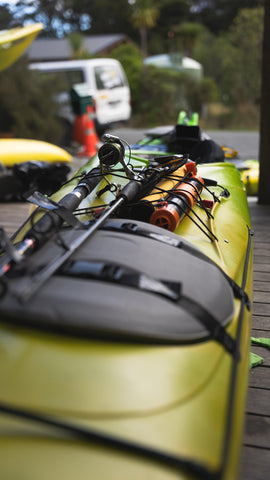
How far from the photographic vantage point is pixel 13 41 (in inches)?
233

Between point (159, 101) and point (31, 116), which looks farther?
point (159, 101)

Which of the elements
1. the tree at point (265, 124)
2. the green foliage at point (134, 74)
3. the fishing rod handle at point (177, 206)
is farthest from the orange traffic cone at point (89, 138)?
the green foliage at point (134, 74)

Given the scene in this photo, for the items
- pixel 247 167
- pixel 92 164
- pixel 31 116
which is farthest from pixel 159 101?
pixel 92 164

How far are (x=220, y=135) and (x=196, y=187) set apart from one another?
1113 cm

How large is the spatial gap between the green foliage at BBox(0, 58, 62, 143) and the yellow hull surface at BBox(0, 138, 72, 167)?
6.14 m

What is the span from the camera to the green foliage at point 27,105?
36.2ft

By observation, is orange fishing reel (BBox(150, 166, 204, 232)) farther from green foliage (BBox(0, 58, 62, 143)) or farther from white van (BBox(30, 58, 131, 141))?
white van (BBox(30, 58, 131, 141))

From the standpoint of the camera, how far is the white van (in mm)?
11562

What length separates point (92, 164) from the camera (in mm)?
2979

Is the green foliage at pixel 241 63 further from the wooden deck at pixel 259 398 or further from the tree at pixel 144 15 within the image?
the wooden deck at pixel 259 398

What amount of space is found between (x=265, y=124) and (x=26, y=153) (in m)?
2.36

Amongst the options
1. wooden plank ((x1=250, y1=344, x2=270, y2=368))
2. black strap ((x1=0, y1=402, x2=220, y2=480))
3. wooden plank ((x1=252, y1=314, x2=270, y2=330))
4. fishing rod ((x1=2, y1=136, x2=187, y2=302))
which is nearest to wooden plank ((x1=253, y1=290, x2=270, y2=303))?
wooden plank ((x1=252, y1=314, x2=270, y2=330))

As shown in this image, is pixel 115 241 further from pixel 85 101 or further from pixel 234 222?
pixel 85 101

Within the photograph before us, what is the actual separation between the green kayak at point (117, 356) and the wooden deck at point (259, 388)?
13.5 inches
